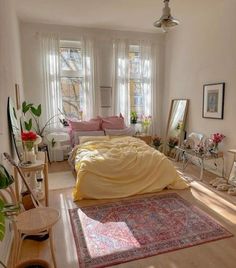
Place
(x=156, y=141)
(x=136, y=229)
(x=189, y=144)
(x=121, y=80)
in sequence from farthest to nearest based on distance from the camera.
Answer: (x=121, y=80)
(x=156, y=141)
(x=189, y=144)
(x=136, y=229)

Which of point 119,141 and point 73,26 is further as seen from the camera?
point 73,26

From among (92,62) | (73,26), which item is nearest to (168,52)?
A: (92,62)

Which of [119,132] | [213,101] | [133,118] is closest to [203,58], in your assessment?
[213,101]

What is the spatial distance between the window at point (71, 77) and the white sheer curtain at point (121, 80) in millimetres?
769

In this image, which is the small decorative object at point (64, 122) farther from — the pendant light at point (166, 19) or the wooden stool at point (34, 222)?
the wooden stool at point (34, 222)

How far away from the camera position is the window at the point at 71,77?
5027mm

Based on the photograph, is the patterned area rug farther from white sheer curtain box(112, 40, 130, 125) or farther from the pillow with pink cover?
white sheer curtain box(112, 40, 130, 125)

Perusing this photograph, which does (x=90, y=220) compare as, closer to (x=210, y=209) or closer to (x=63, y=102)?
(x=210, y=209)

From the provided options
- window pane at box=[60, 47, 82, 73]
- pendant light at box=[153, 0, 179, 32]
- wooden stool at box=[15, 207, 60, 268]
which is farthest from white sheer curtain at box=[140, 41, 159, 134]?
wooden stool at box=[15, 207, 60, 268]

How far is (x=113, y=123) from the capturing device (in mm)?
4828

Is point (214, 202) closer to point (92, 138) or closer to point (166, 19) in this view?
point (92, 138)

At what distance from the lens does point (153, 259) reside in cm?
200

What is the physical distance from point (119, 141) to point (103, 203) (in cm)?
139

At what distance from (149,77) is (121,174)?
301 cm
